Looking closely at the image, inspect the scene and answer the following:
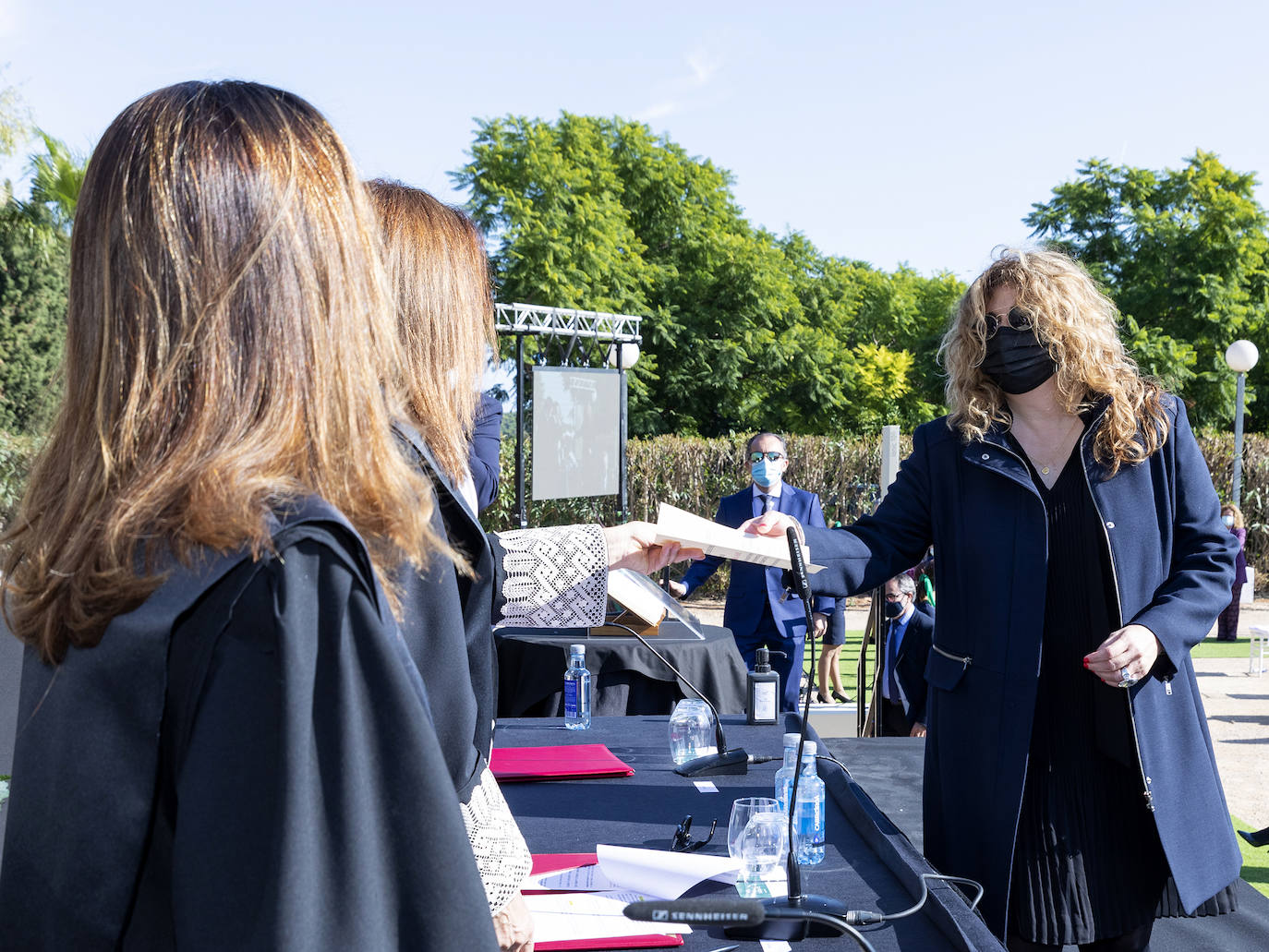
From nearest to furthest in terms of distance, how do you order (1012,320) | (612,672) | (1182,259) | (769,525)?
(1012,320) < (769,525) < (612,672) < (1182,259)

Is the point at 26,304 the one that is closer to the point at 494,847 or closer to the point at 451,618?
the point at 494,847

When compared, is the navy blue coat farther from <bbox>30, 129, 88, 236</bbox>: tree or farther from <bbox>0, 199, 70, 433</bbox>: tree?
<bbox>0, 199, 70, 433</bbox>: tree

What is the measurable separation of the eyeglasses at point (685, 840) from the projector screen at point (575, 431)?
8356mm

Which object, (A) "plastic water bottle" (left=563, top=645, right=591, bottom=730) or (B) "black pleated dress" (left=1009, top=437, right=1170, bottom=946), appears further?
(A) "plastic water bottle" (left=563, top=645, right=591, bottom=730)

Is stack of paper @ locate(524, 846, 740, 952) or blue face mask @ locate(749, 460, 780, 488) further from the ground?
blue face mask @ locate(749, 460, 780, 488)

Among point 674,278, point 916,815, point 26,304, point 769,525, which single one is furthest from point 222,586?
point 674,278

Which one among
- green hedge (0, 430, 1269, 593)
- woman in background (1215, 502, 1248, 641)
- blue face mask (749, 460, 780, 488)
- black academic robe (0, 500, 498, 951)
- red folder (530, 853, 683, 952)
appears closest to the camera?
black academic robe (0, 500, 498, 951)

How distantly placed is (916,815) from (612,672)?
68.4 inches

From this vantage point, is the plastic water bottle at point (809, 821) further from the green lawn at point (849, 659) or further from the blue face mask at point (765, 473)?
the green lawn at point (849, 659)

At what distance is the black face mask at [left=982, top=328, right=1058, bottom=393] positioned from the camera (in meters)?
2.38

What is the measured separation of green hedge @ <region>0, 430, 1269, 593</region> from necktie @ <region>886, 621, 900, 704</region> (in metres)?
10.1

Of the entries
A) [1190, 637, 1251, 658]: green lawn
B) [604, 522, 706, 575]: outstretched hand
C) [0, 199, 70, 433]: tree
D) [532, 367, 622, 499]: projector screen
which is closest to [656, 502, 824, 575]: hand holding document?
[604, 522, 706, 575]: outstretched hand

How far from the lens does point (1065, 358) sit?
234cm

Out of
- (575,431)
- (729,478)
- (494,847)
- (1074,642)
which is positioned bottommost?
(494,847)
